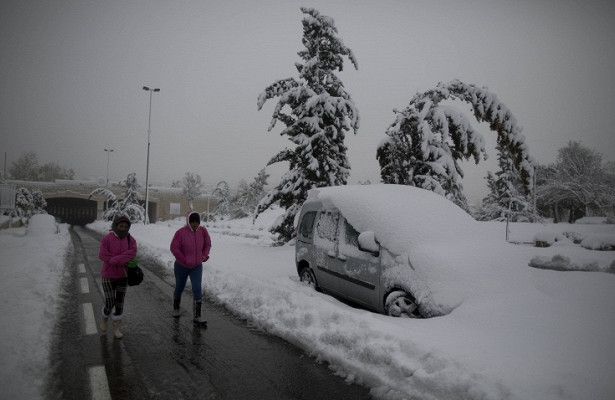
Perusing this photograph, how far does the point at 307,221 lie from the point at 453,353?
4499 mm

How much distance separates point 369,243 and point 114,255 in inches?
143

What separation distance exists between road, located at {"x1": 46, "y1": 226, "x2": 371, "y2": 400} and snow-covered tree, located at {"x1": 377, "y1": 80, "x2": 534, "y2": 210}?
8.10m

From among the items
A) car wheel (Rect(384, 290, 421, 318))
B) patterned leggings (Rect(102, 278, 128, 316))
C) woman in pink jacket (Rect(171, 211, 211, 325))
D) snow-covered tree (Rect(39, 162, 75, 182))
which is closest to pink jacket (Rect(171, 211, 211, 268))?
woman in pink jacket (Rect(171, 211, 211, 325))

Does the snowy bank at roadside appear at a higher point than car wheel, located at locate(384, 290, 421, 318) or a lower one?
lower

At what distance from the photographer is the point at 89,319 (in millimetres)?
6094

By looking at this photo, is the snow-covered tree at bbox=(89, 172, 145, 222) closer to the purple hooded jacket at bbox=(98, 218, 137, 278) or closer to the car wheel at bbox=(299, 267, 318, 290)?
the car wheel at bbox=(299, 267, 318, 290)

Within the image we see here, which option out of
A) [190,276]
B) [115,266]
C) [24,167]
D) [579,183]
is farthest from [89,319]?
[24,167]

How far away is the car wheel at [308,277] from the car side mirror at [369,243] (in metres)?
2.09

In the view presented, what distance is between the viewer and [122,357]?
4484 mm

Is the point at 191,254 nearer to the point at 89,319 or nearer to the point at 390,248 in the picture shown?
the point at 89,319

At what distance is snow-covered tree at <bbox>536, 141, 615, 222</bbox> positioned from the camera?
142 ft

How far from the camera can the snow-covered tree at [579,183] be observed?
1706 inches

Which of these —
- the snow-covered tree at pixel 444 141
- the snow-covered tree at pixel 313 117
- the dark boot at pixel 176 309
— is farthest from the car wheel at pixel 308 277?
the snow-covered tree at pixel 313 117

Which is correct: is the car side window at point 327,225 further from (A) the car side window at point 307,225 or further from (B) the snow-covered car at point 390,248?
(A) the car side window at point 307,225
